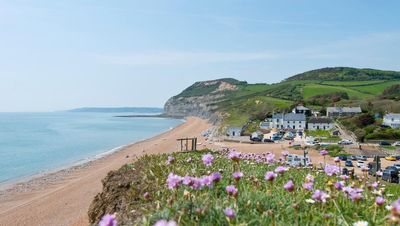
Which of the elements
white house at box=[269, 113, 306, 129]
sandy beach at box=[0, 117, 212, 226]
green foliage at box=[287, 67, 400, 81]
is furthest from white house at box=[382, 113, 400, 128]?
green foliage at box=[287, 67, 400, 81]

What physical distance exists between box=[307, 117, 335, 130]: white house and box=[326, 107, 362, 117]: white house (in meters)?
9.14

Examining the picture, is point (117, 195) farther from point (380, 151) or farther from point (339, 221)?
point (380, 151)

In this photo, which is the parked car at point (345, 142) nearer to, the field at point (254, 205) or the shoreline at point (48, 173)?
the shoreline at point (48, 173)

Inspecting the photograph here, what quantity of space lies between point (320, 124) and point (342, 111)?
10.8 meters

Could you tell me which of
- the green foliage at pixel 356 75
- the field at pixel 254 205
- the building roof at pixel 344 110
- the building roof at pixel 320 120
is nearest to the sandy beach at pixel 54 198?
the field at pixel 254 205

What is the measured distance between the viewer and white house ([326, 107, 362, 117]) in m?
81.2

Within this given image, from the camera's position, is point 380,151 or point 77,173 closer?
point 77,173

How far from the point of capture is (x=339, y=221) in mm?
3838

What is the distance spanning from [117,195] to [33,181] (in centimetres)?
3085

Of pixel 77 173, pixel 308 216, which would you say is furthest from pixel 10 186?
pixel 308 216

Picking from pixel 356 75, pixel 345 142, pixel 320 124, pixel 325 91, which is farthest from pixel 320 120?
pixel 356 75

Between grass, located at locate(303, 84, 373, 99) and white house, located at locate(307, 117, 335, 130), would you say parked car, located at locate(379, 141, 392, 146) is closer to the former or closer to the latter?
white house, located at locate(307, 117, 335, 130)

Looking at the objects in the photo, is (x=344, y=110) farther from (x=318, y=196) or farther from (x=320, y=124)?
(x=318, y=196)

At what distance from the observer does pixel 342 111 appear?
8194 centimetres
